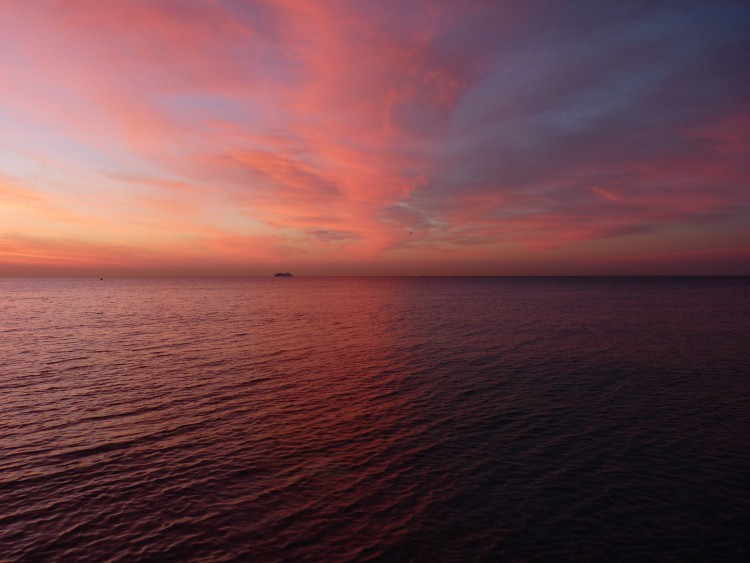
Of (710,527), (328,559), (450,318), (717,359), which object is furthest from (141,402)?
(450,318)

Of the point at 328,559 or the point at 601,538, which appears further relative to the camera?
the point at 601,538

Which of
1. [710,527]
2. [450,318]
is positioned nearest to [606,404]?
[710,527]

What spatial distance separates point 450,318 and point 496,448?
79.6 m

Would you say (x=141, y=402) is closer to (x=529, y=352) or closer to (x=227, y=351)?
(x=227, y=351)

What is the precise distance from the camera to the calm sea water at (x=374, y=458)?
685 inches

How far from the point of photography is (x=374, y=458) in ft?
82.0

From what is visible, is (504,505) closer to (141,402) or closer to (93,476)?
(93,476)

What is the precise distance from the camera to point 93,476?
2234 centimetres

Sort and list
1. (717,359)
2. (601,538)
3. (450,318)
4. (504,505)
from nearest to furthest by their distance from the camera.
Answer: (601,538)
(504,505)
(717,359)
(450,318)

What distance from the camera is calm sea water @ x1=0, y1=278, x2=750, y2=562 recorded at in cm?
1739

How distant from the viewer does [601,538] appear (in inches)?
693

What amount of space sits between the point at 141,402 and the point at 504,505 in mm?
29803

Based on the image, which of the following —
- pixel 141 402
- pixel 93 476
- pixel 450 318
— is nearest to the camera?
pixel 93 476

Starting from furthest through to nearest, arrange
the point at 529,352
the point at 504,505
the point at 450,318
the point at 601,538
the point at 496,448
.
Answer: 1. the point at 450,318
2. the point at 529,352
3. the point at 496,448
4. the point at 504,505
5. the point at 601,538
